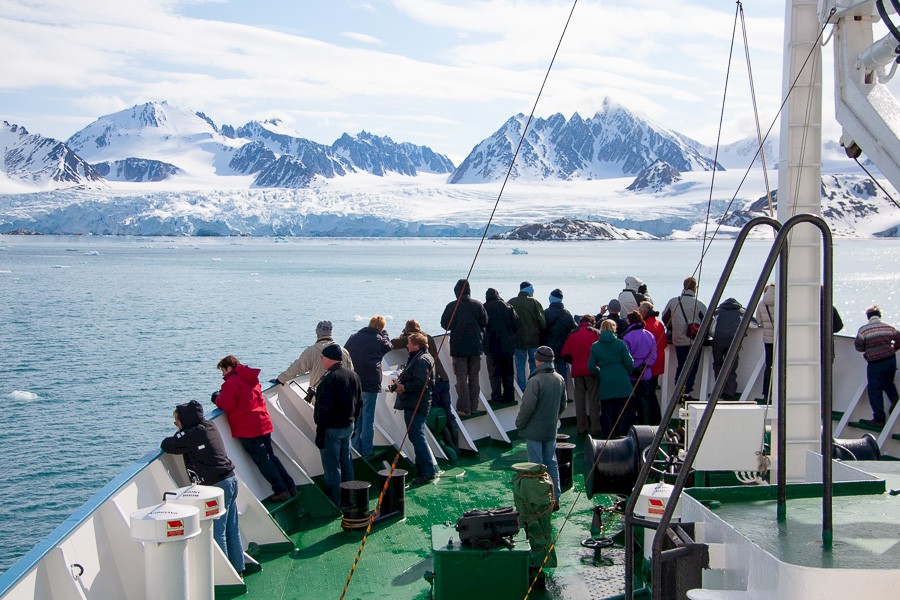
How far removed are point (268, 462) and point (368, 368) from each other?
1831 millimetres

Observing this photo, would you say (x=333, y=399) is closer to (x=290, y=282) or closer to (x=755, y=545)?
(x=755, y=545)

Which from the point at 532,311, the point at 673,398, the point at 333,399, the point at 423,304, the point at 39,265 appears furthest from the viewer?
the point at 39,265

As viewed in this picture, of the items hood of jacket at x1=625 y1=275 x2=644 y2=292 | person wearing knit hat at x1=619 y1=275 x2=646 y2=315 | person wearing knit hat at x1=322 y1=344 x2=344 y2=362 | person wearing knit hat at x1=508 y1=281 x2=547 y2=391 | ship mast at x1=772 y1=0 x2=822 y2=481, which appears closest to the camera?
ship mast at x1=772 y1=0 x2=822 y2=481

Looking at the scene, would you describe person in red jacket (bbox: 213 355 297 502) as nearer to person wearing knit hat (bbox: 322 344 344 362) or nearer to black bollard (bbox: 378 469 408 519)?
person wearing knit hat (bbox: 322 344 344 362)

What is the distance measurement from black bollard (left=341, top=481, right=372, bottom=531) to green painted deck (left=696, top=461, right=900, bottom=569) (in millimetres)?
4433

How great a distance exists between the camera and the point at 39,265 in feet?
319

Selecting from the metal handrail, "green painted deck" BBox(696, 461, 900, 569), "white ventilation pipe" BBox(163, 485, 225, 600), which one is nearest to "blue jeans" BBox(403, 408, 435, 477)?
"white ventilation pipe" BBox(163, 485, 225, 600)

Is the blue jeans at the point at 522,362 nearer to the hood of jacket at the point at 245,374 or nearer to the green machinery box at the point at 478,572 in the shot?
the hood of jacket at the point at 245,374

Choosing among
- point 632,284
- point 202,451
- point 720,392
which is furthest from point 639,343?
point 720,392

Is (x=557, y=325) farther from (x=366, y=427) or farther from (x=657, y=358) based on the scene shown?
(x=366, y=427)

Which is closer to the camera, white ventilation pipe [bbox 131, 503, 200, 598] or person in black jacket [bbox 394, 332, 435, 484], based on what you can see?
white ventilation pipe [bbox 131, 503, 200, 598]

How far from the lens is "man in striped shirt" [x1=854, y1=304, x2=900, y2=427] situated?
10.1 meters

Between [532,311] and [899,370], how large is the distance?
172 inches

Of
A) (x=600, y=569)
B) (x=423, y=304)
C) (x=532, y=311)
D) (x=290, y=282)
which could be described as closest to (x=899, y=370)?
(x=532, y=311)
